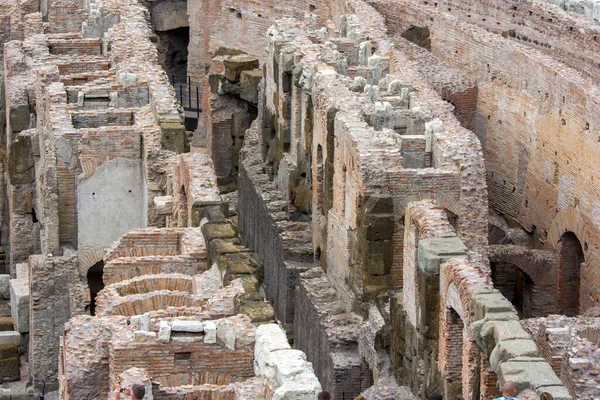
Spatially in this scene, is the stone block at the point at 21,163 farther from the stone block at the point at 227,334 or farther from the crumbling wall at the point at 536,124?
the stone block at the point at 227,334

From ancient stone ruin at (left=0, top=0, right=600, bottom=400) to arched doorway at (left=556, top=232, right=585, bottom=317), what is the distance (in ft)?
0.13

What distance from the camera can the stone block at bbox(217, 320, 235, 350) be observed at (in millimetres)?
27578

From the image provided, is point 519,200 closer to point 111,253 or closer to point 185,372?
point 111,253

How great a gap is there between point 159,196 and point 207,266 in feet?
12.9

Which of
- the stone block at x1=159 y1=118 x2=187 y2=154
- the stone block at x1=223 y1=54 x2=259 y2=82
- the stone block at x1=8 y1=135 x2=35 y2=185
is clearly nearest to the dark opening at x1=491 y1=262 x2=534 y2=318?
the stone block at x1=159 y1=118 x2=187 y2=154

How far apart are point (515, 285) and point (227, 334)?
1537cm

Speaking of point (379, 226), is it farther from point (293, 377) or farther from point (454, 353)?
point (293, 377)

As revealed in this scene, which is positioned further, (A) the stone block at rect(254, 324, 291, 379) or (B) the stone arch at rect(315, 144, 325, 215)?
(B) the stone arch at rect(315, 144, 325, 215)

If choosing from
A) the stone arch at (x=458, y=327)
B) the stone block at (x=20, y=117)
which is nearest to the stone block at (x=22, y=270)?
the stone block at (x=20, y=117)

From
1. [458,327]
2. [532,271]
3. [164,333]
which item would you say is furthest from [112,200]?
[164,333]

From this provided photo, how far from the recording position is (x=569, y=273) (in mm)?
41750

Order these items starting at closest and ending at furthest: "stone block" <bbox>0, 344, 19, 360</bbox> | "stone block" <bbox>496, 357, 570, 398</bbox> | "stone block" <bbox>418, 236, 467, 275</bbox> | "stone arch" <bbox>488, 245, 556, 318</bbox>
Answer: "stone block" <bbox>496, 357, 570, 398</bbox> < "stone block" <bbox>418, 236, 467, 275</bbox> < "stone block" <bbox>0, 344, 19, 360</bbox> < "stone arch" <bbox>488, 245, 556, 318</bbox>

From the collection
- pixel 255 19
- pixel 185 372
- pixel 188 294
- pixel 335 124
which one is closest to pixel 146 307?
pixel 188 294

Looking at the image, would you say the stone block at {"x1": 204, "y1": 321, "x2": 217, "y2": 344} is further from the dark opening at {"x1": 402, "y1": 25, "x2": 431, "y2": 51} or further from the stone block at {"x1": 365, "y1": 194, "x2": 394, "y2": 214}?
the dark opening at {"x1": 402, "y1": 25, "x2": 431, "y2": 51}
